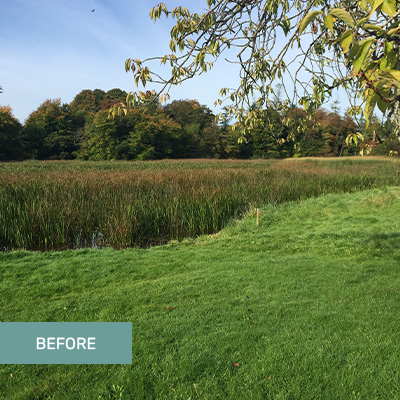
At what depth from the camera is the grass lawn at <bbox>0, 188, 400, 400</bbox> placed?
1964mm

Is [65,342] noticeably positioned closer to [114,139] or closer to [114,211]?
[114,211]

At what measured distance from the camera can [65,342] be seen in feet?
8.05

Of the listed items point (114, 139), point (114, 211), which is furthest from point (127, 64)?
point (114, 139)

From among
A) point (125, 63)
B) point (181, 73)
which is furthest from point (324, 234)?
point (125, 63)

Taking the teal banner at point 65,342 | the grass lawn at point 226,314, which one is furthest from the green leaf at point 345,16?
the teal banner at point 65,342

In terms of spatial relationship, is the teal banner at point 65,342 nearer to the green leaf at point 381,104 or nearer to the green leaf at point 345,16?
the green leaf at point 381,104

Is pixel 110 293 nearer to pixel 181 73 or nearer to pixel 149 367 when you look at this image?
pixel 149 367

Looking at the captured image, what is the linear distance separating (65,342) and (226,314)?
1340 mm

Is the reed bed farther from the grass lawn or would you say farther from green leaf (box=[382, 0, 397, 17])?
green leaf (box=[382, 0, 397, 17])

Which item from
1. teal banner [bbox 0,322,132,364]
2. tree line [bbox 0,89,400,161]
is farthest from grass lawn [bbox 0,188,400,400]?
tree line [bbox 0,89,400,161]

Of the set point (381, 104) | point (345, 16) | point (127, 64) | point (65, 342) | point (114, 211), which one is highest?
point (127, 64)

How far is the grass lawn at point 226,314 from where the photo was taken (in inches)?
77.3

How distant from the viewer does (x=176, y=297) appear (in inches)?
130

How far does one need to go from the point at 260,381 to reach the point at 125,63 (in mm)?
2368
